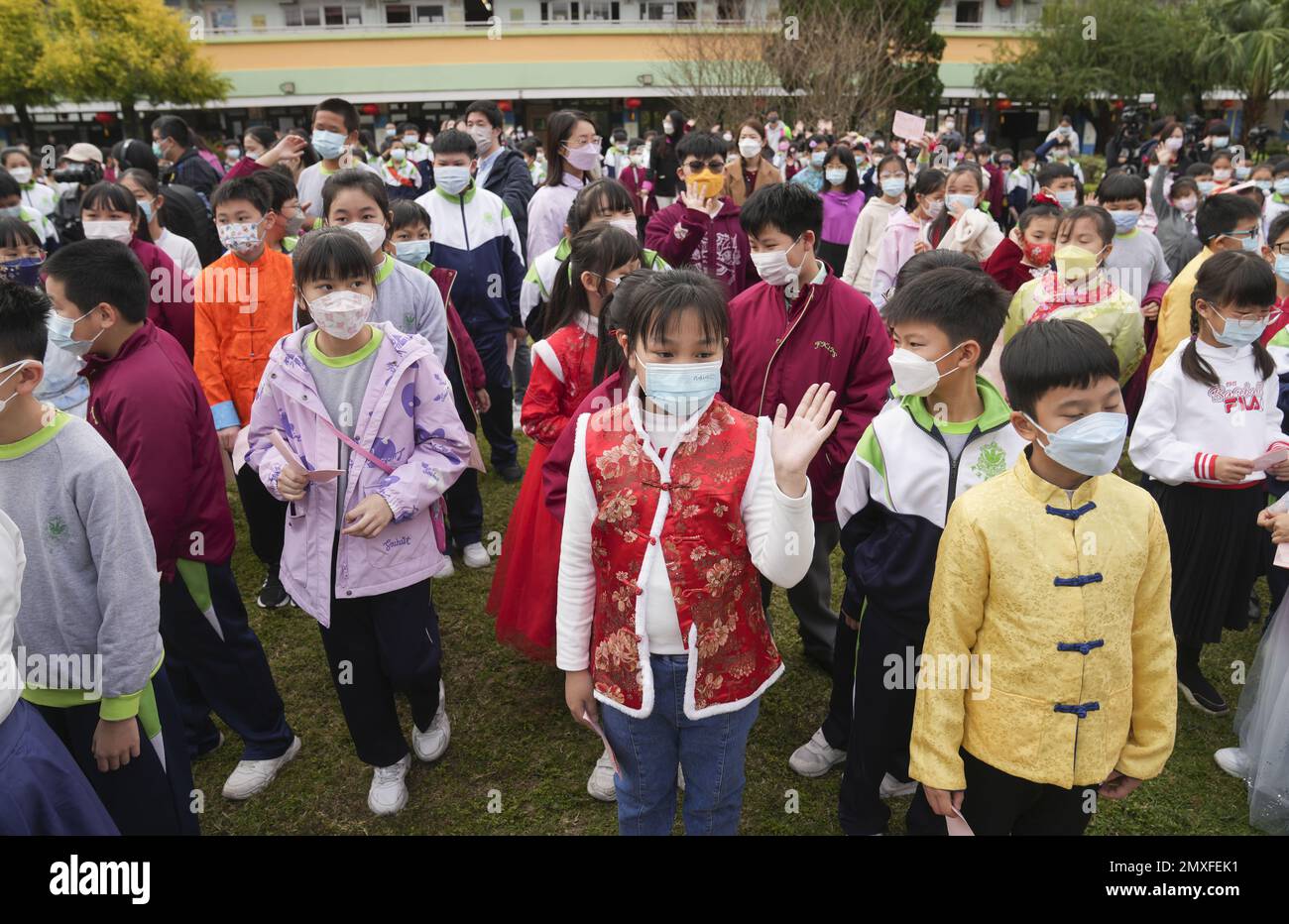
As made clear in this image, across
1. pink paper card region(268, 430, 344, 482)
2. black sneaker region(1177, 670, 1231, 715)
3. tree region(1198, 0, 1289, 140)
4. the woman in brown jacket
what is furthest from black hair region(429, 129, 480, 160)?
tree region(1198, 0, 1289, 140)

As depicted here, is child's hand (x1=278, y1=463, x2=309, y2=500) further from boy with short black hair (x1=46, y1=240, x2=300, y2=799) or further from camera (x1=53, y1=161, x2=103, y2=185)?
camera (x1=53, y1=161, x2=103, y2=185)

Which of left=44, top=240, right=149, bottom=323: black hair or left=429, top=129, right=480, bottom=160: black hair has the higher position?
left=429, top=129, right=480, bottom=160: black hair

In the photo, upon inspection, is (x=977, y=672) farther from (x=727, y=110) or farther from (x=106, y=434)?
(x=727, y=110)

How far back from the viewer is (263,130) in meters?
7.25

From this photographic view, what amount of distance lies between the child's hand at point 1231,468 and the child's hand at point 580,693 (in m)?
2.26

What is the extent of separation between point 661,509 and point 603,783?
4.68ft

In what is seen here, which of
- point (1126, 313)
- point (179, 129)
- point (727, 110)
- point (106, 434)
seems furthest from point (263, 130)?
point (727, 110)

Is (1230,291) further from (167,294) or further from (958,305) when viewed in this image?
(167,294)

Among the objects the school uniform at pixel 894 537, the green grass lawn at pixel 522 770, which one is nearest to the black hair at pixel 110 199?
the green grass lawn at pixel 522 770

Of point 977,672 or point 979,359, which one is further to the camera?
point 979,359

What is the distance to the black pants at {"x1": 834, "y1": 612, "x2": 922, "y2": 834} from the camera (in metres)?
2.51

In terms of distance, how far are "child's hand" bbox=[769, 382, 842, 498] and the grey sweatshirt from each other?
1595 mm

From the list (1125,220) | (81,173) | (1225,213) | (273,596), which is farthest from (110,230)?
(81,173)
